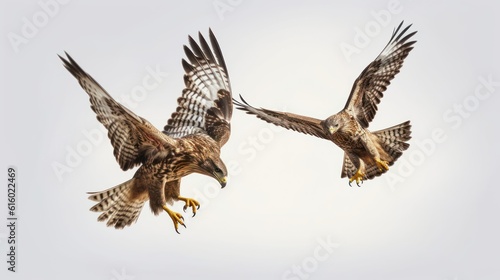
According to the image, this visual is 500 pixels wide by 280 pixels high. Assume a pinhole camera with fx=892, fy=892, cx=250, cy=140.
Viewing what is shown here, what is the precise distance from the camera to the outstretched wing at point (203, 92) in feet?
37.3

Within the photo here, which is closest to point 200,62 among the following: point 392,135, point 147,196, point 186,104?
point 186,104

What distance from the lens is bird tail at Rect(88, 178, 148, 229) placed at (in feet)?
35.0

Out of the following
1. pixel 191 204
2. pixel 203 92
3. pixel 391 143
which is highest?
pixel 203 92

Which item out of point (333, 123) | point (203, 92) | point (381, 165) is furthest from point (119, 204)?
point (381, 165)

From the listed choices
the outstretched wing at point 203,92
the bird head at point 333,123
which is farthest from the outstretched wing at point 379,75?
the outstretched wing at point 203,92

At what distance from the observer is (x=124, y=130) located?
9.84 m

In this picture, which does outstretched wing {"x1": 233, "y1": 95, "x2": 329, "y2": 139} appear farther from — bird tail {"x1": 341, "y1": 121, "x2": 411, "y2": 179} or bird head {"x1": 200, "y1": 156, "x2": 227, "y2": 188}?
→ bird head {"x1": 200, "y1": 156, "x2": 227, "y2": 188}

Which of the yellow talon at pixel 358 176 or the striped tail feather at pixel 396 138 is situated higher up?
the striped tail feather at pixel 396 138

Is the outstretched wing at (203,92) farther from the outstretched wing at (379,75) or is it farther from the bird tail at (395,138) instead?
the bird tail at (395,138)

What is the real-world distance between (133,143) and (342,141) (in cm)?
271

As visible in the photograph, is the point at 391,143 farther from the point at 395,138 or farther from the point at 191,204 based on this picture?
the point at 191,204

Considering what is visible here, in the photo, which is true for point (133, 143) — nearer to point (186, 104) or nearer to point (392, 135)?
point (186, 104)

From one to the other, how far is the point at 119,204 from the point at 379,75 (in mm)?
3659

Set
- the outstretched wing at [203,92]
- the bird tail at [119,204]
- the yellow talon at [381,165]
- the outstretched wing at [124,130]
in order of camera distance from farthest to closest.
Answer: the outstretched wing at [203,92], the yellow talon at [381,165], the bird tail at [119,204], the outstretched wing at [124,130]
